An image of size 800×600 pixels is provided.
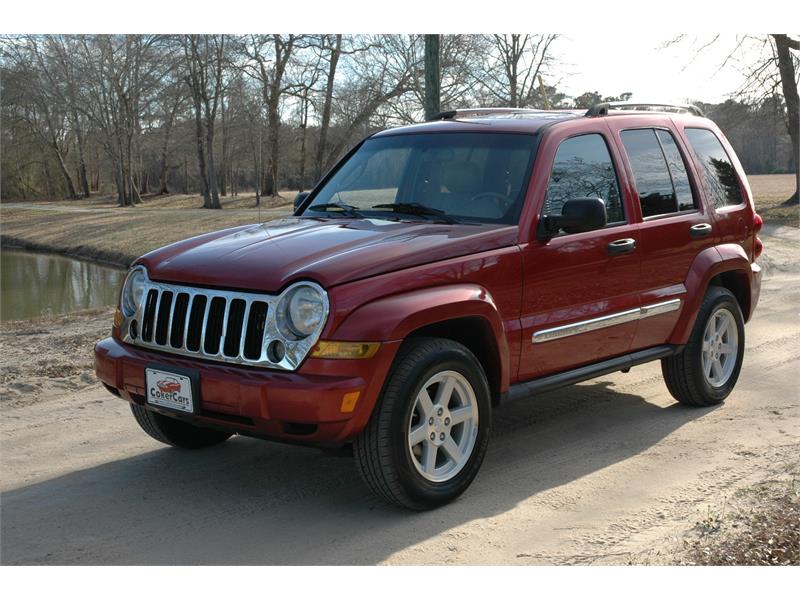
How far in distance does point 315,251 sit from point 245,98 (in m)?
35.3

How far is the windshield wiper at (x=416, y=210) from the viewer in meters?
5.57

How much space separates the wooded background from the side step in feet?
26.6

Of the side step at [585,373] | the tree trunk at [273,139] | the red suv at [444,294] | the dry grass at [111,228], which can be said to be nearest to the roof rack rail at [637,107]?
the red suv at [444,294]

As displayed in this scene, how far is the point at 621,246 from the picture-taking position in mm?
5930

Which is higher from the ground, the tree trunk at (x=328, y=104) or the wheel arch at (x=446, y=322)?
the tree trunk at (x=328, y=104)

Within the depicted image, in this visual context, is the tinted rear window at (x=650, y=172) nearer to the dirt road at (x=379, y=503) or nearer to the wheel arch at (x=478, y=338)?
the dirt road at (x=379, y=503)

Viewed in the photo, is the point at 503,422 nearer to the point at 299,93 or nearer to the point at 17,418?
the point at 17,418

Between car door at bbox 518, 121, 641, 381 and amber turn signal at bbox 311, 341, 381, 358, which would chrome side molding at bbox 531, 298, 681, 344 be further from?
amber turn signal at bbox 311, 341, 381, 358

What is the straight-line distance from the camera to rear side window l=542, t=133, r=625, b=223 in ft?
18.7

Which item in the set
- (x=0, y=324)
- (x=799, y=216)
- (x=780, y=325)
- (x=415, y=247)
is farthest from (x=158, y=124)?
(x=415, y=247)

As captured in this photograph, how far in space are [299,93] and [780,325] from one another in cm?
3006

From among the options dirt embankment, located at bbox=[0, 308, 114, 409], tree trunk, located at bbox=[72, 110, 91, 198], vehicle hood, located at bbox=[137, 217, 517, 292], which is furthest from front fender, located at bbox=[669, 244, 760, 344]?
tree trunk, located at bbox=[72, 110, 91, 198]

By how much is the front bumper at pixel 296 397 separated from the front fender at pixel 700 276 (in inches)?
109

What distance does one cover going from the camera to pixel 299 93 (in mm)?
37656
